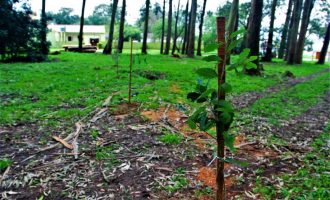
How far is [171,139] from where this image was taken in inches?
178

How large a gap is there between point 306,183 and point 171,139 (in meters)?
1.88

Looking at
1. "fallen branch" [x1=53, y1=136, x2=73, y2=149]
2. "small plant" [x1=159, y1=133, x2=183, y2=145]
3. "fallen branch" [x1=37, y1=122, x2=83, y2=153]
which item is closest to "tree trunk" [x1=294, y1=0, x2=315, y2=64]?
"small plant" [x1=159, y1=133, x2=183, y2=145]

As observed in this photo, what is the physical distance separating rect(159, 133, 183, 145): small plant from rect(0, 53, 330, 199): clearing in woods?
0.01 m

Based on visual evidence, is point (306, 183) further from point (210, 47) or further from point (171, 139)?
point (210, 47)

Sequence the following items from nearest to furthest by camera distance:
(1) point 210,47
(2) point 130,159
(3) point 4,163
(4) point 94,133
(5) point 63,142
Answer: (1) point 210,47
(3) point 4,163
(2) point 130,159
(5) point 63,142
(4) point 94,133

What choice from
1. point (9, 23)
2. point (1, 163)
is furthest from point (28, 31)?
point (1, 163)

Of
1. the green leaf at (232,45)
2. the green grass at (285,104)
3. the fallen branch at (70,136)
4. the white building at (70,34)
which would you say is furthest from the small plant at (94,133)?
the white building at (70,34)

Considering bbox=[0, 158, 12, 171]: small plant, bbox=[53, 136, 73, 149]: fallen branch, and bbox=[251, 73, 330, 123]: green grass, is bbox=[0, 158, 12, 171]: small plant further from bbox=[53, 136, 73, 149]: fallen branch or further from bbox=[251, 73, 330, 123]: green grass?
bbox=[251, 73, 330, 123]: green grass

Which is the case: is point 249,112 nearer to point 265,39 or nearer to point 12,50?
point 12,50

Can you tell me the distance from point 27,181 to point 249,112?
4.62m

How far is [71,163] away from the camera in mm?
3756

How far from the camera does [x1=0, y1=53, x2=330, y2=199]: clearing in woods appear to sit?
10.6ft

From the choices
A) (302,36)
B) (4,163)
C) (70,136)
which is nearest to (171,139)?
(70,136)

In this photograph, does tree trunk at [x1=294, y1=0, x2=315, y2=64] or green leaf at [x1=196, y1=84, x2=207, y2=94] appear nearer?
green leaf at [x1=196, y1=84, x2=207, y2=94]
